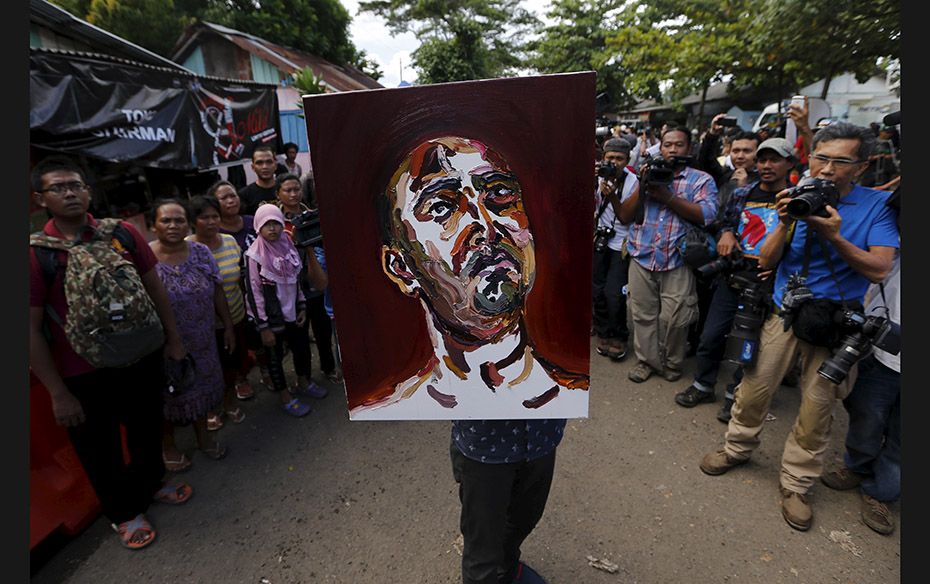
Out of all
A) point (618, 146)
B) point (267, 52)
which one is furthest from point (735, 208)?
point (267, 52)

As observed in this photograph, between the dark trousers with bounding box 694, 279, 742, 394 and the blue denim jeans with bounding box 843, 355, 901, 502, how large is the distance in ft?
2.69

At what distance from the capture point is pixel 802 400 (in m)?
2.32

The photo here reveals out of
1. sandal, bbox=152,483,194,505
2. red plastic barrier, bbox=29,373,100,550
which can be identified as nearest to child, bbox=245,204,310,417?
sandal, bbox=152,483,194,505

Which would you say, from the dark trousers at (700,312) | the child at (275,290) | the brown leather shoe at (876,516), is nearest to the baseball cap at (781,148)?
the dark trousers at (700,312)

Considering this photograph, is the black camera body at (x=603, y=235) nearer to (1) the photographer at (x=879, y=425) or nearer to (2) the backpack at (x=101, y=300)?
(1) the photographer at (x=879, y=425)

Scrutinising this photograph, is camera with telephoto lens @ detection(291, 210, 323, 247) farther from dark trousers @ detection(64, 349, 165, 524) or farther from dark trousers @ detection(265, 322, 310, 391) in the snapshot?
dark trousers @ detection(265, 322, 310, 391)

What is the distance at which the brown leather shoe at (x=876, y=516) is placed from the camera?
2.26 meters

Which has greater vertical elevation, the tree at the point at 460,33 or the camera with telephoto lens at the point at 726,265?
the tree at the point at 460,33

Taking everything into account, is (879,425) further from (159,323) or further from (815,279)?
(159,323)

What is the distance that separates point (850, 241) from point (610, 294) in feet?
7.01

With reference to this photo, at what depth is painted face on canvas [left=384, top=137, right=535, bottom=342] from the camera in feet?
3.92

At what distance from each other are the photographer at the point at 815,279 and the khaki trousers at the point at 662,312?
101 centimetres

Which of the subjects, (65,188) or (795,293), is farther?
(795,293)

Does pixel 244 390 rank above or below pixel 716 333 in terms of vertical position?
below
